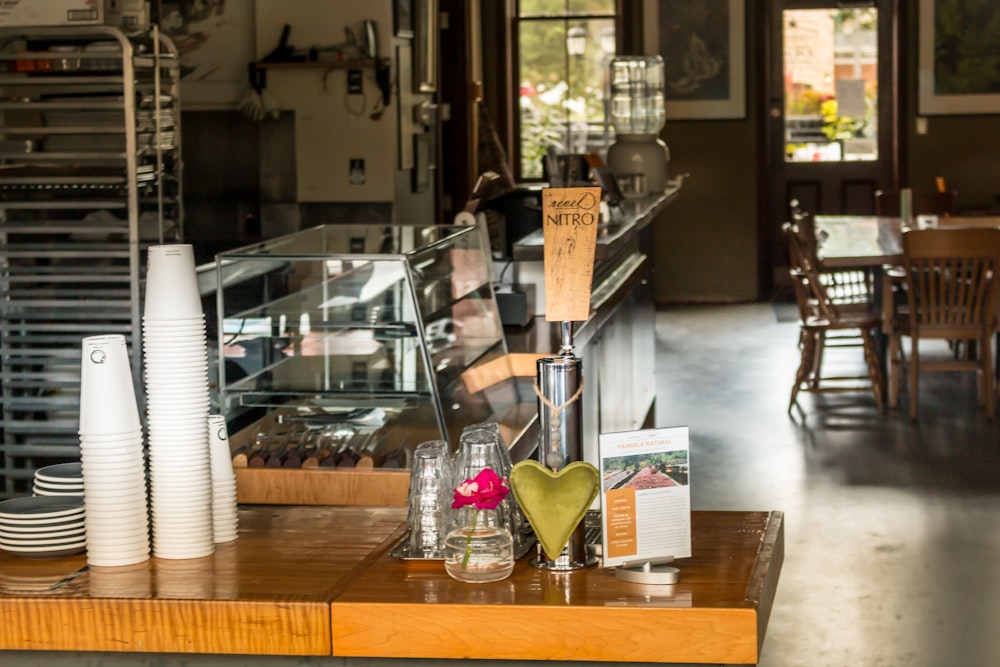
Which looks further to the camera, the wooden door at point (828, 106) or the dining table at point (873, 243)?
the wooden door at point (828, 106)

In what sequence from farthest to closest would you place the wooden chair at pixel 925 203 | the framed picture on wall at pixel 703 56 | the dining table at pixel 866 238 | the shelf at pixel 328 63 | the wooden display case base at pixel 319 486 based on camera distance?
the framed picture on wall at pixel 703 56 < the wooden chair at pixel 925 203 < the shelf at pixel 328 63 < the dining table at pixel 866 238 < the wooden display case base at pixel 319 486

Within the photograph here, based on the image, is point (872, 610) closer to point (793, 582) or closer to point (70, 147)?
point (793, 582)

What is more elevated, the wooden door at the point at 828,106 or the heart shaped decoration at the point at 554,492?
the wooden door at the point at 828,106

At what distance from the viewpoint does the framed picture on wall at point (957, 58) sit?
1227cm

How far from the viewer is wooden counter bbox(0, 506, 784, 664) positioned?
1.94 m

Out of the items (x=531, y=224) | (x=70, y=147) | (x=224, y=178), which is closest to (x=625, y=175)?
(x=531, y=224)

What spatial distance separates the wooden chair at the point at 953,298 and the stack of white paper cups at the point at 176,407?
574 centimetres

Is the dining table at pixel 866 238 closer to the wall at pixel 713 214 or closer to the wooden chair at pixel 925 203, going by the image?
the wooden chair at pixel 925 203

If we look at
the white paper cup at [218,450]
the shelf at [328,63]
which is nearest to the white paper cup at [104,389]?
the white paper cup at [218,450]

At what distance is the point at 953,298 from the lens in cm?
761

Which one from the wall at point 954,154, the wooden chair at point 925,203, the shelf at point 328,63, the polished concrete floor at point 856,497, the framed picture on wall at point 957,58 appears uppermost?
the framed picture on wall at point 957,58

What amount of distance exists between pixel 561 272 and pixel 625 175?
593 cm

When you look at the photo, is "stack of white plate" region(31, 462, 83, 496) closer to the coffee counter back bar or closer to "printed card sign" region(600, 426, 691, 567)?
the coffee counter back bar

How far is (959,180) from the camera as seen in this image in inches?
494
